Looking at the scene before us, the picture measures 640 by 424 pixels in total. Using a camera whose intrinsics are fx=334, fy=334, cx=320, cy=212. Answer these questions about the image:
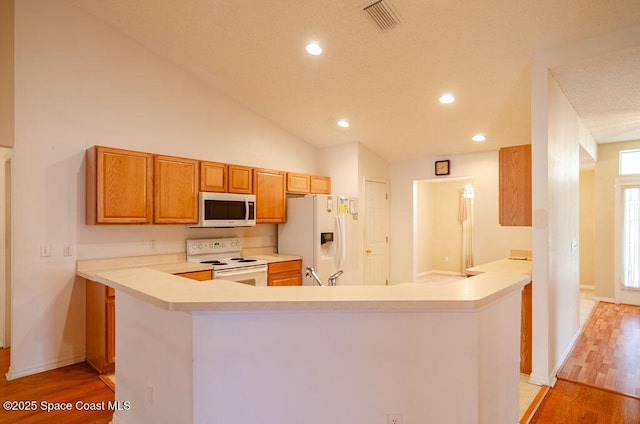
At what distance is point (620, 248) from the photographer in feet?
16.8

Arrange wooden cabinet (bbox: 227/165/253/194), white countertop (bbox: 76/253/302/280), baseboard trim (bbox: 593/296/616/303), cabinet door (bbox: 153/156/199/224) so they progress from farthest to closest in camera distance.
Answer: baseboard trim (bbox: 593/296/616/303) → wooden cabinet (bbox: 227/165/253/194) → cabinet door (bbox: 153/156/199/224) → white countertop (bbox: 76/253/302/280)

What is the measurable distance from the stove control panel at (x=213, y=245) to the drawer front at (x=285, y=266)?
59 cm

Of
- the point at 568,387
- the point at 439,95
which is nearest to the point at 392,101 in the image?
the point at 439,95

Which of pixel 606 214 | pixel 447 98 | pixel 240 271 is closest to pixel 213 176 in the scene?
pixel 240 271

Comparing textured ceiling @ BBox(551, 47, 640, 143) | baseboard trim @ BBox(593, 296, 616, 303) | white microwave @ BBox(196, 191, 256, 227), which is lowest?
baseboard trim @ BBox(593, 296, 616, 303)

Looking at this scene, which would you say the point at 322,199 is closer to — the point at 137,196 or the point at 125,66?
the point at 137,196

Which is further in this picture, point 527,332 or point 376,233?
point 376,233

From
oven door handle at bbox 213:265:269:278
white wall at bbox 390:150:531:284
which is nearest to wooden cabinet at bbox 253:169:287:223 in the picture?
oven door handle at bbox 213:265:269:278

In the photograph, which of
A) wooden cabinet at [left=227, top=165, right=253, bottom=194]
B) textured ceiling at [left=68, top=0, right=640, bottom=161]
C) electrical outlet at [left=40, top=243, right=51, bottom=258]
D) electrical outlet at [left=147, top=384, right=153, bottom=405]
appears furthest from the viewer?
wooden cabinet at [left=227, top=165, right=253, bottom=194]

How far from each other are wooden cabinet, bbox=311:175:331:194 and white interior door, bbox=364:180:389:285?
634 millimetres

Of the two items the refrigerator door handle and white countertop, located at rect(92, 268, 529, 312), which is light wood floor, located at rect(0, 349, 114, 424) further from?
the refrigerator door handle

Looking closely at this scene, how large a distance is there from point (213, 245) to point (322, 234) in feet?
4.75

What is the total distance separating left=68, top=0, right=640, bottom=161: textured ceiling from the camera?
100 inches

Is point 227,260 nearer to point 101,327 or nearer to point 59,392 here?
point 101,327
